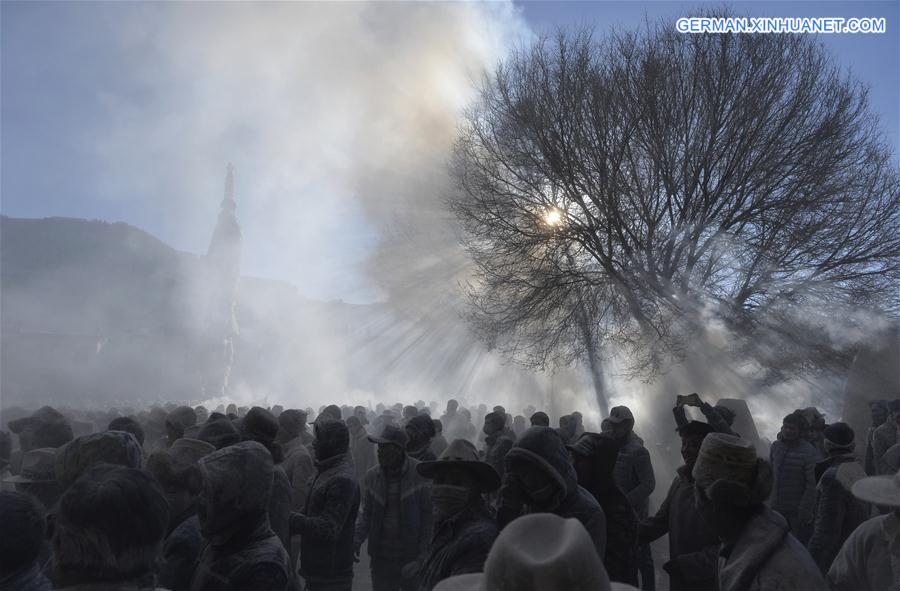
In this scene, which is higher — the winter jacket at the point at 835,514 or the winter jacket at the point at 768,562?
the winter jacket at the point at 768,562

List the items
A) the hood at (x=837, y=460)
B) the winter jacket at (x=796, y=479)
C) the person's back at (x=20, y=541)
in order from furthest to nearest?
the winter jacket at (x=796, y=479)
the hood at (x=837, y=460)
the person's back at (x=20, y=541)

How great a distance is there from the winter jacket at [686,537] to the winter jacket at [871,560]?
735mm

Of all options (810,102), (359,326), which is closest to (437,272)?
(810,102)

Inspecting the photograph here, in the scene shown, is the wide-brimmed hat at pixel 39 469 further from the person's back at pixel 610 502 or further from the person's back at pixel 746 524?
the person's back at pixel 746 524

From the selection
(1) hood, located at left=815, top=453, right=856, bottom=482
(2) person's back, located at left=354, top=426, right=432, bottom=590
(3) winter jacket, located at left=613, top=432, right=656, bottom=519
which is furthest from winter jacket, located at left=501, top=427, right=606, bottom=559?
(3) winter jacket, located at left=613, top=432, right=656, bottom=519

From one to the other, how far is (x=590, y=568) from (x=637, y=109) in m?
14.3

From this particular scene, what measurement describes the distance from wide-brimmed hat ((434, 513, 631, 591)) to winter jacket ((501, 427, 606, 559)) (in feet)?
4.60

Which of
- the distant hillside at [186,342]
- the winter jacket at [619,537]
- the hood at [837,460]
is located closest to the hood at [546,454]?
the winter jacket at [619,537]

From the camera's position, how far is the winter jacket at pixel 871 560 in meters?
2.54

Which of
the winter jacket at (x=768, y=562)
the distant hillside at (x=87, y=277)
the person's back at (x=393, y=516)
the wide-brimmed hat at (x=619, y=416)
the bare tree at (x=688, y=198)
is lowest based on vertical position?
the person's back at (x=393, y=516)

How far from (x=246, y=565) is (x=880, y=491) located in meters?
2.64

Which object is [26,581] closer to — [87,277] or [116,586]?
[116,586]

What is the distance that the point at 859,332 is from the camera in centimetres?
1448

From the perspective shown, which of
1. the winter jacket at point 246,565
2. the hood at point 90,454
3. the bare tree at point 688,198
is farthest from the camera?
the bare tree at point 688,198
